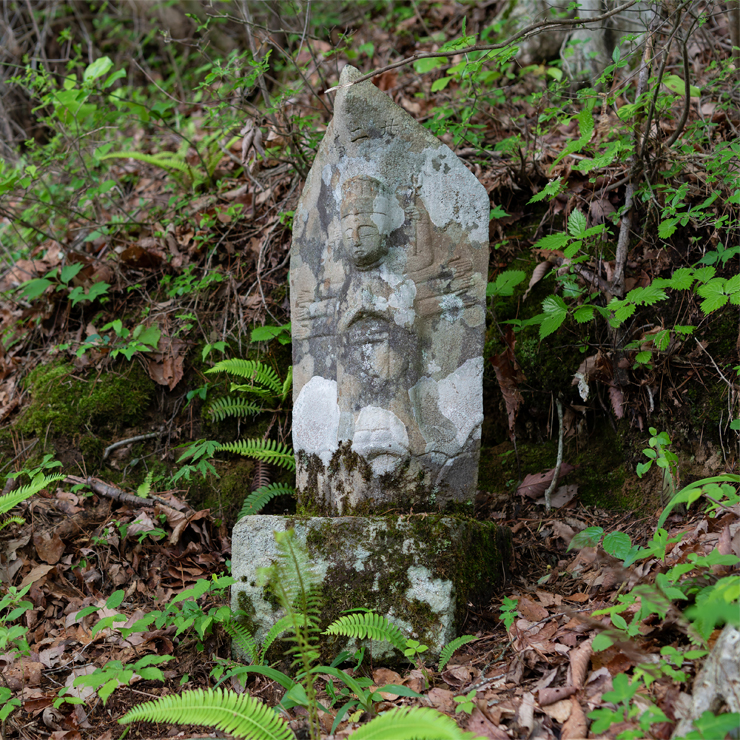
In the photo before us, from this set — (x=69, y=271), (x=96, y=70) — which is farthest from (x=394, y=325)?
(x=96, y=70)

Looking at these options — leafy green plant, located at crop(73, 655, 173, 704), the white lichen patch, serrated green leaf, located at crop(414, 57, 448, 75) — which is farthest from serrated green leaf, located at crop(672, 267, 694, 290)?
leafy green plant, located at crop(73, 655, 173, 704)

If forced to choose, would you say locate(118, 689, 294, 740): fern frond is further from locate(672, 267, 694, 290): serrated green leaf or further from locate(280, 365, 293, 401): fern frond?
locate(672, 267, 694, 290): serrated green leaf

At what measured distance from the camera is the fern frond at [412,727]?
2.10 meters

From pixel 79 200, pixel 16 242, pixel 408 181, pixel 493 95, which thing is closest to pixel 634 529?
pixel 408 181

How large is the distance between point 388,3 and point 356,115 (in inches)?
192

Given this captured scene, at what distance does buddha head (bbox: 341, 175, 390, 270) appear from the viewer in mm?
3758

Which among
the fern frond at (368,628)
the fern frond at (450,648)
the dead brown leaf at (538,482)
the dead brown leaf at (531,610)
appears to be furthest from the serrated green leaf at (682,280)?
the fern frond at (368,628)

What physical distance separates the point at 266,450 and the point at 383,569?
1410 mm

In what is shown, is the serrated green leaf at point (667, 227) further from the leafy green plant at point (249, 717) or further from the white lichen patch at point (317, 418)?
the leafy green plant at point (249, 717)

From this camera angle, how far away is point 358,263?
3840mm

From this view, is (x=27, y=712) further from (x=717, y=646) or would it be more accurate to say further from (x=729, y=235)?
(x=729, y=235)

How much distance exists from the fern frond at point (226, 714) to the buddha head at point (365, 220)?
2.28 m

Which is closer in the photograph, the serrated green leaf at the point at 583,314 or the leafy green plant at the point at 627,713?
the leafy green plant at the point at 627,713

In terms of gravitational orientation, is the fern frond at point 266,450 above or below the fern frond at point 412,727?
below
